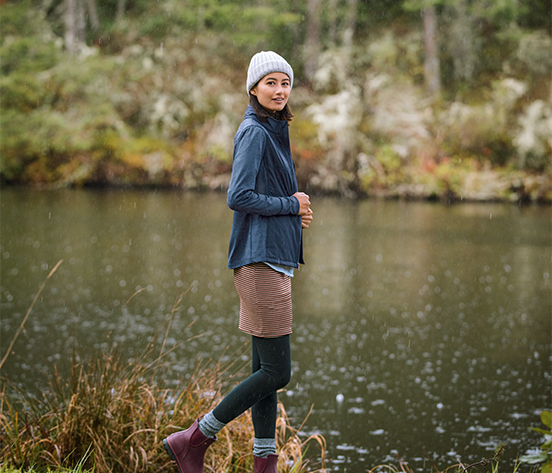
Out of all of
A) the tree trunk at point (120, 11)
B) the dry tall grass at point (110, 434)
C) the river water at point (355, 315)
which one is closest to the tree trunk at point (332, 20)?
the tree trunk at point (120, 11)

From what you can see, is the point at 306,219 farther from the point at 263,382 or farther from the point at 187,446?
the point at 187,446

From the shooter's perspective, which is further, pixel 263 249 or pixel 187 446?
pixel 187 446

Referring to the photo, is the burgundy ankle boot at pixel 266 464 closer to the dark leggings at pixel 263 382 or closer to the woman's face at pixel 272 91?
the dark leggings at pixel 263 382

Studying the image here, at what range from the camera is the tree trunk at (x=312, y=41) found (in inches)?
1245

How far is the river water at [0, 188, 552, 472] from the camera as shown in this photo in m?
5.31

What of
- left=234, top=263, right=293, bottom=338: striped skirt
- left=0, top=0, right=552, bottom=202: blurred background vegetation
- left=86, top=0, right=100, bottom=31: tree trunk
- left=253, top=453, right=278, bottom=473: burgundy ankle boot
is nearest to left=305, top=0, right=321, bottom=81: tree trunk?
left=0, top=0, right=552, bottom=202: blurred background vegetation

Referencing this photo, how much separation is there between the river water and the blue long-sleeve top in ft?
7.12

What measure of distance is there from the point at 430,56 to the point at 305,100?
268 inches

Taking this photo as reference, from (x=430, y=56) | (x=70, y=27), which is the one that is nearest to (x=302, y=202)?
(x=430, y=56)

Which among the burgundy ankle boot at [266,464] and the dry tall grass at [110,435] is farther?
the dry tall grass at [110,435]

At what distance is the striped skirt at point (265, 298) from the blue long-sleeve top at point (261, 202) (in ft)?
0.17

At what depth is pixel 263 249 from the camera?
9.18ft

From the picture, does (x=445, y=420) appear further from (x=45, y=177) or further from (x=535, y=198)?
(x=45, y=177)

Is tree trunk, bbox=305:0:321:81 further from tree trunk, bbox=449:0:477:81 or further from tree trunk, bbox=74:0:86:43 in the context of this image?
tree trunk, bbox=74:0:86:43
